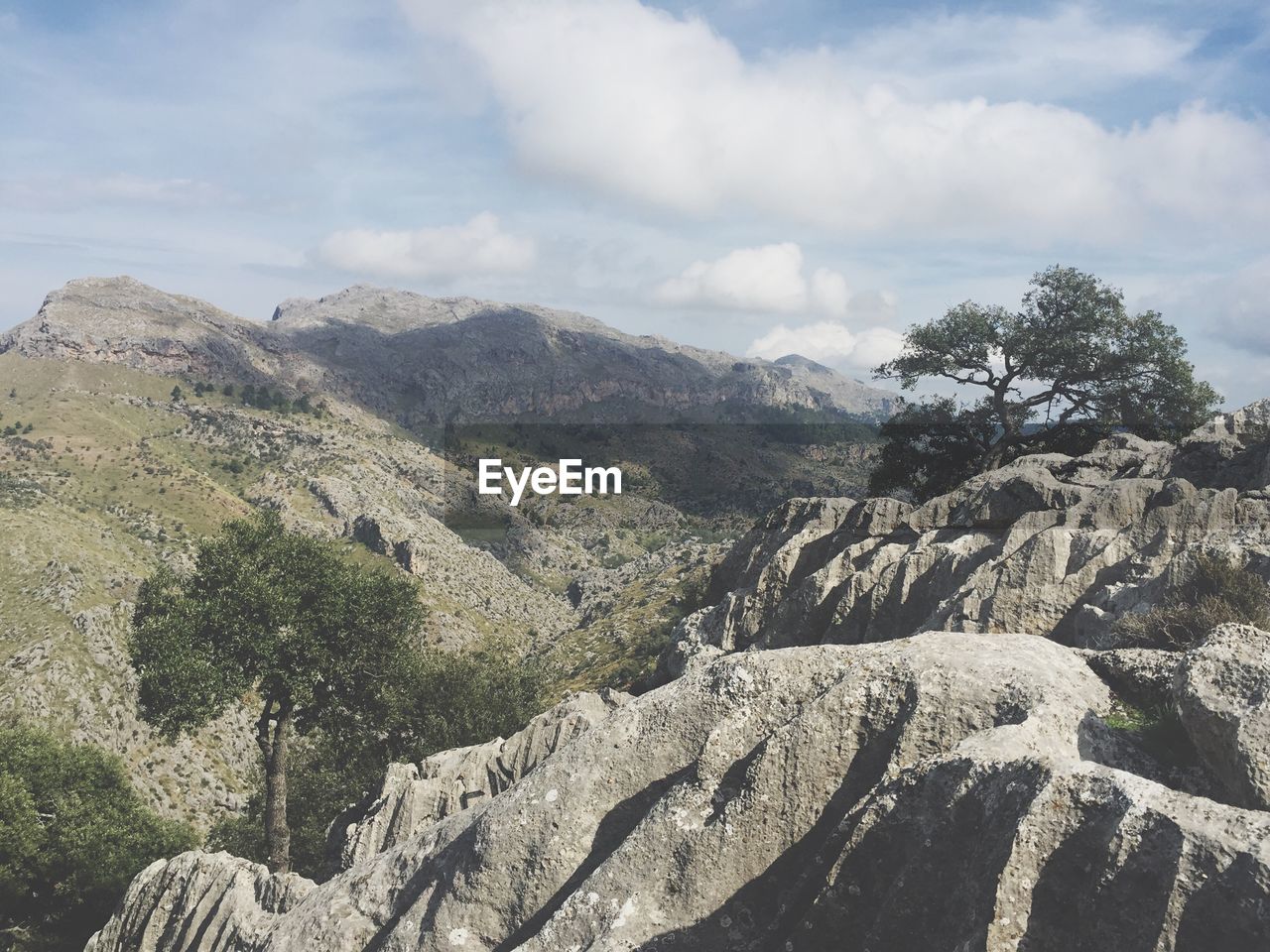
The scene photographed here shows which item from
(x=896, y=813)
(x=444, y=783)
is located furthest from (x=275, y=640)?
(x=896, y=813)

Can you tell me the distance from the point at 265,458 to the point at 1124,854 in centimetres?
19090

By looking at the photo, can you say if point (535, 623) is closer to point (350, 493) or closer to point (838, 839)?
point (350, 493)

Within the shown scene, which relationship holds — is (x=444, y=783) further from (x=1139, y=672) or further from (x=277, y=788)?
(x=1139, y=672)

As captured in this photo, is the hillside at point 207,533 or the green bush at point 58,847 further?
the hillside at point 207,533

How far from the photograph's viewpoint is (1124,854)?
267 inches

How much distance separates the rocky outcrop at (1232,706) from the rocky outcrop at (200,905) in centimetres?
1498

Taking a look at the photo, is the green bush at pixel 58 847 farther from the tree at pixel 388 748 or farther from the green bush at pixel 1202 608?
the green bush at pixel 1202 608

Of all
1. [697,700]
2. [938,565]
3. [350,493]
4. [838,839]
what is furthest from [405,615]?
[350,493]

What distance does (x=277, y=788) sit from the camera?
30.9 meters

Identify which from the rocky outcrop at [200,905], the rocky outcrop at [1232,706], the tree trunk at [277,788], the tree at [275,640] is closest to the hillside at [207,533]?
the tree at [275,640]

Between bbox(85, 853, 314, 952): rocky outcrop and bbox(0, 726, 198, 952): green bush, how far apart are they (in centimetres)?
1404

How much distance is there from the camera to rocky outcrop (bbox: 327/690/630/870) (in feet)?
65.4

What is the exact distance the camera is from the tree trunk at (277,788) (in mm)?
29875

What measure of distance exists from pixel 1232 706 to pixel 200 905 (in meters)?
19.0
